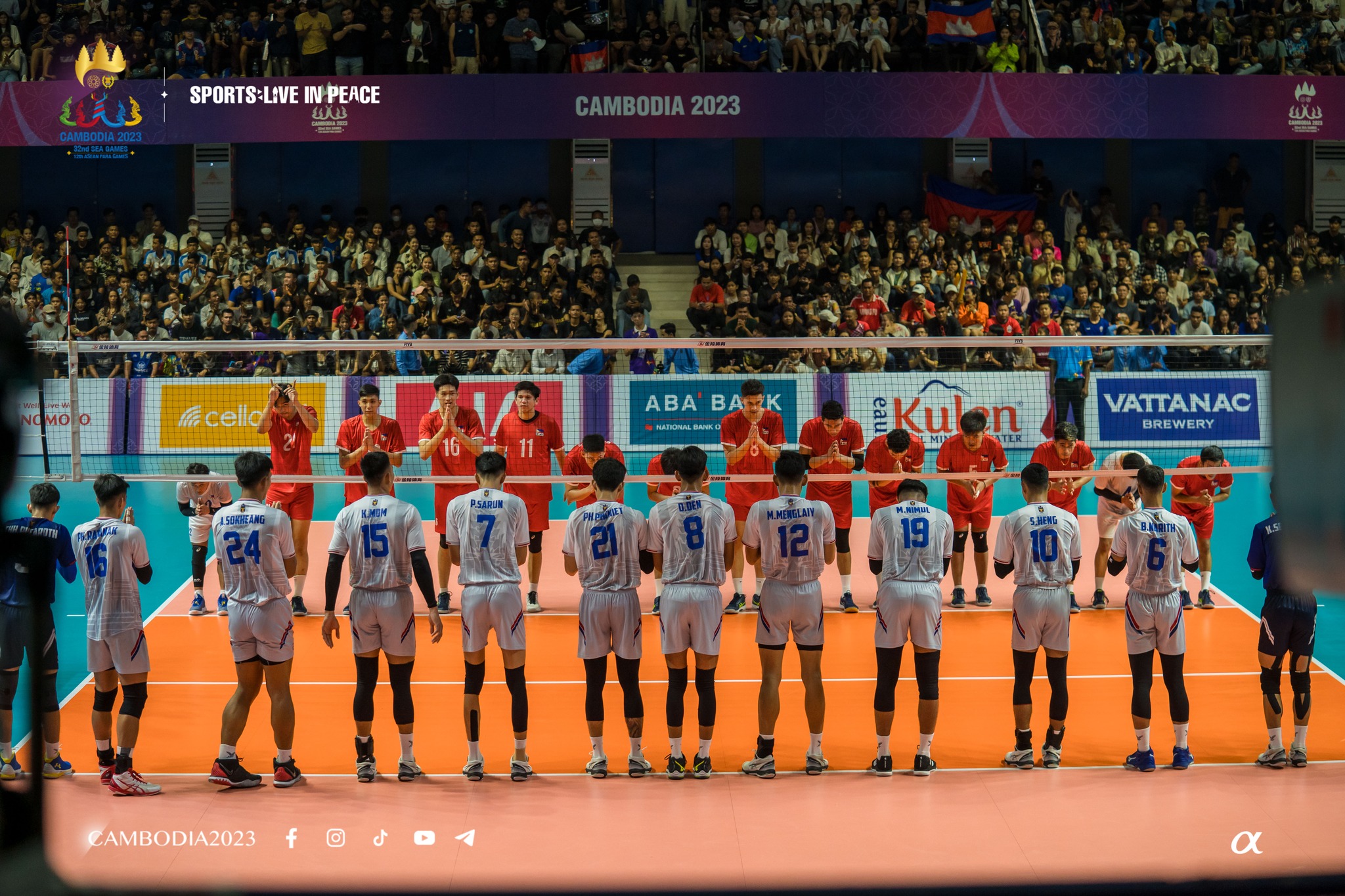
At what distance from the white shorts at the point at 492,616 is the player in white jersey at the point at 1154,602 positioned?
445 cm

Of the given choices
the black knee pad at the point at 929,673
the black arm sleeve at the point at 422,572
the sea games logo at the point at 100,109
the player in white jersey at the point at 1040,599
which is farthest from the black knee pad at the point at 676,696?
the sea games logo at the point at 100,109

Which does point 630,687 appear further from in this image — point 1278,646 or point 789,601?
point 1278,646

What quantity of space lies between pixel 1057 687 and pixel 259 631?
19.2ft

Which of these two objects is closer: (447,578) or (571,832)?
(571,832)

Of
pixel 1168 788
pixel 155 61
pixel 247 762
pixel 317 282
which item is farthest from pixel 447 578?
pixel 155 61

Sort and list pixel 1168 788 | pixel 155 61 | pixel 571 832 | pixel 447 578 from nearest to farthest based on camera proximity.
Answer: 1. pixel 571 832
2. pixel 1168 788
3. pixel 447 578
4. pixel 155 61

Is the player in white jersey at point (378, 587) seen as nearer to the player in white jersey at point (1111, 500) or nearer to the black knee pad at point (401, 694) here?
the black knee pad at point (401, 694)

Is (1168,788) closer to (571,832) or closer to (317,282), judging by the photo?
(571,832)

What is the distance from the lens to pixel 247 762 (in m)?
9.24

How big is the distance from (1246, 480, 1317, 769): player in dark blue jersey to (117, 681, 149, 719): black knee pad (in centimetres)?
816

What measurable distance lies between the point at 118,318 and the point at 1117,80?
19388 millimetres

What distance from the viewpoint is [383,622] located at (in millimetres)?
8719

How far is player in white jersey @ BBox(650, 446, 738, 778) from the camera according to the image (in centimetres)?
882

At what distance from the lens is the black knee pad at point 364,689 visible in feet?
28.6
